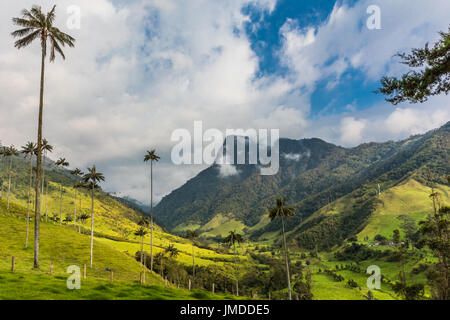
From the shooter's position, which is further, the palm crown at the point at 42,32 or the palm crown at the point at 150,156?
the palm crown at the point at 150,156

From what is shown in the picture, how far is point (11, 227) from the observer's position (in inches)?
3401

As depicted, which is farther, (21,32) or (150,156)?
(150,156)

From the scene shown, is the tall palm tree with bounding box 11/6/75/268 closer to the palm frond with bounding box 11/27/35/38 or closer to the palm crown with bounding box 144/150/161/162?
the palm frond with bounding box 11/27/35/38

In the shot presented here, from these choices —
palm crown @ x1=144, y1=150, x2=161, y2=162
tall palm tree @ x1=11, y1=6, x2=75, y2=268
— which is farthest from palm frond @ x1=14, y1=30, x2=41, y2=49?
palm crown @ x1=144, y1=150, x2=161, y2=162

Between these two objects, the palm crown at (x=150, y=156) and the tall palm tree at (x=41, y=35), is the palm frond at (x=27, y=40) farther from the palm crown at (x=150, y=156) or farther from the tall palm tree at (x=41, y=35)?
the palm crown at (x=150, y=156)

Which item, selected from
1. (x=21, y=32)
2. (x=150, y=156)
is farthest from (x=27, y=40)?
(x=150, y=156)

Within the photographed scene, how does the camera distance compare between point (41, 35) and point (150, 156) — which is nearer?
point (41, 35)

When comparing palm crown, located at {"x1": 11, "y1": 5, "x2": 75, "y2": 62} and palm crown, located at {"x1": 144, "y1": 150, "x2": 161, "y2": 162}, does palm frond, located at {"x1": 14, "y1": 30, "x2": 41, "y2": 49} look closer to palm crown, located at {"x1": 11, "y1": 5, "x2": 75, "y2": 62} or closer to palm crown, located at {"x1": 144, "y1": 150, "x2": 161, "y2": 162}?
palm crown, located at {"x1": 11, "y1": 5, "x2": 75, "y2": 62}

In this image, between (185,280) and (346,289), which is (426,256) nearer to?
(346,289)

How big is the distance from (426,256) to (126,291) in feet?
662

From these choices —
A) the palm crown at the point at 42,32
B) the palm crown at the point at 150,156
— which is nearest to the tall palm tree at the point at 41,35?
the palm crown at the point at 42,32

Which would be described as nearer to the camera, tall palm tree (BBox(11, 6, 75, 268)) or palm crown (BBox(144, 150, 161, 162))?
tall palm tree (BBox(11, 6, 75, 268))

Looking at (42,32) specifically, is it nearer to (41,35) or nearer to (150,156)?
(41,35)

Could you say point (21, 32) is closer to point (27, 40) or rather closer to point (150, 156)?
point (27, 40)
